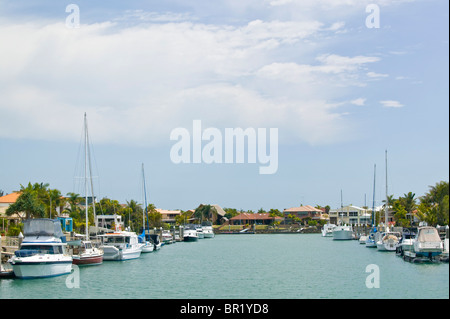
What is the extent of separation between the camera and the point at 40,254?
4575 centimetres

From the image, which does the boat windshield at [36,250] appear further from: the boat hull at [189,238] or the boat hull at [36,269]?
the boat hull at [189,238]

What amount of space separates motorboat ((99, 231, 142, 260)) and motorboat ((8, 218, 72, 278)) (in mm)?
13426

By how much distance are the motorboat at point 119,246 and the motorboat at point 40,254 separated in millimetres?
13426

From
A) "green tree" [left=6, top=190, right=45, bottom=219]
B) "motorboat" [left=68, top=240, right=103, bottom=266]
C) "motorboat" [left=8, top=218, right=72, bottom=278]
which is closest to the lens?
"motorboat" [left=8, top=218, right=72, bottom=278]

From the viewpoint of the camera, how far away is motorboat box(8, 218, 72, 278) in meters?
43.9

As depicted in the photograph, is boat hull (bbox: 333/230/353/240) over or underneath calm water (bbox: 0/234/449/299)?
underneath

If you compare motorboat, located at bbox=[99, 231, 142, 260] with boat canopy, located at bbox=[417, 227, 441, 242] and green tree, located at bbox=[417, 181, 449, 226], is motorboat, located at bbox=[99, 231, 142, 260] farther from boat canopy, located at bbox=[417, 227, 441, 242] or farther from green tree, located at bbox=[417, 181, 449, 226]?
green tree, located at bbox=[417, 181, 449, 226]

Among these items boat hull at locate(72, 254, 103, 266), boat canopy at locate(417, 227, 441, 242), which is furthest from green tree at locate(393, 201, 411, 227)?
boat hull at locate(72, 254, 103, 266)

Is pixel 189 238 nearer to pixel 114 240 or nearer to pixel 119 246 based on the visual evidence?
pixel 114 240

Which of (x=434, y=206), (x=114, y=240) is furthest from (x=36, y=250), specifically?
(x=434, y=206)
